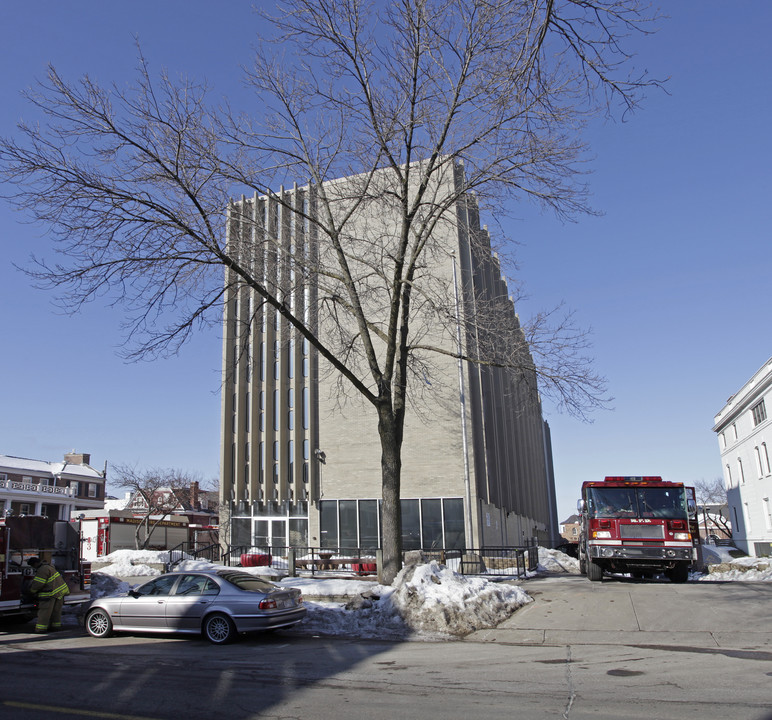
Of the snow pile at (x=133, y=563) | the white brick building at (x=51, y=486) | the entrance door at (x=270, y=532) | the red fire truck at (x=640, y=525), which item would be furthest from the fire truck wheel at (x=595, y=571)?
the white brick building at (x=51, y=486)

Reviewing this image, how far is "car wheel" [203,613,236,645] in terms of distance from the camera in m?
11.8

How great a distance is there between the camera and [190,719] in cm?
668

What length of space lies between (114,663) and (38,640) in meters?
3.74

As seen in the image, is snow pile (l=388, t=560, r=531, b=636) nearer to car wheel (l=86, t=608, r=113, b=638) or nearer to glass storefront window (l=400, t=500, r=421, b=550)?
car wheel (l=86, t=608, r=113, b=638)

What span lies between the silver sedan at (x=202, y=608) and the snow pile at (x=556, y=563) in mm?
15582

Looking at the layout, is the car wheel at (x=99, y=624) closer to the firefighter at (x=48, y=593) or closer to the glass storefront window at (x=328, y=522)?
the firefighter at (x=48, y=593)

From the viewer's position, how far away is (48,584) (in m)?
13.4

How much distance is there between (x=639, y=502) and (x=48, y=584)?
14600 millimetres

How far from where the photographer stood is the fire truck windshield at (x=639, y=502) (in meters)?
18.3

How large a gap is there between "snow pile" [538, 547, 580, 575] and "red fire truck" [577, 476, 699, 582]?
286 inches

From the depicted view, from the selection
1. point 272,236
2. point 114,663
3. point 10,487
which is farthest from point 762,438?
point 10,487

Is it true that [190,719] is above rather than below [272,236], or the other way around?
below

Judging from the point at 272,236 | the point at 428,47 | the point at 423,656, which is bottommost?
the point at 423,656

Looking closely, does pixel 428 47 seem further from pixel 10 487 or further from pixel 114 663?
pixel 10 487
